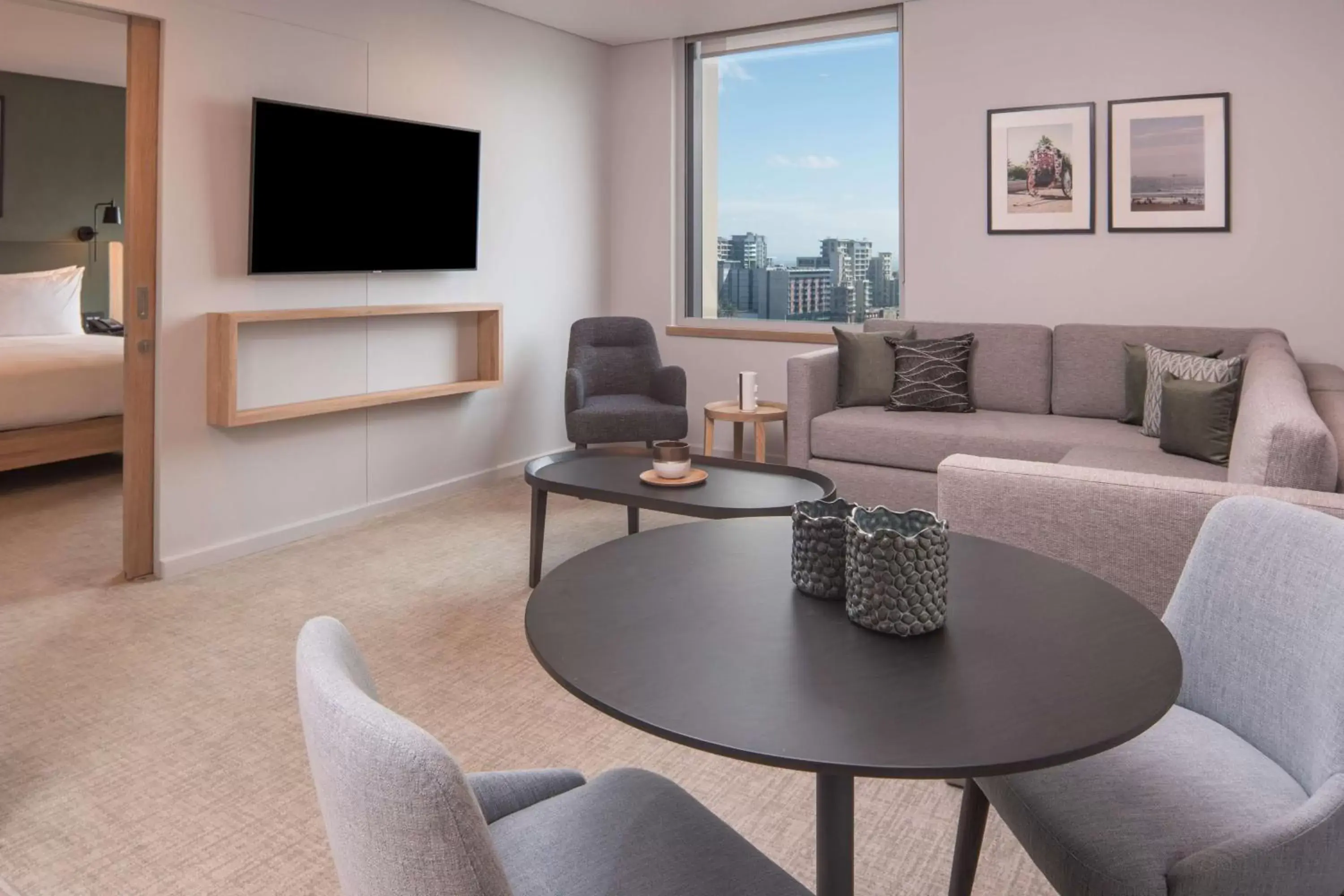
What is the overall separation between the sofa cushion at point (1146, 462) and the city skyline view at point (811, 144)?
210cm

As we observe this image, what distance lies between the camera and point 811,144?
5.66m

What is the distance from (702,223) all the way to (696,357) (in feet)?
2.82

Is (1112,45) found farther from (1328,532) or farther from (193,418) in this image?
(193,418)

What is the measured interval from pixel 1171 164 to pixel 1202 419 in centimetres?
157

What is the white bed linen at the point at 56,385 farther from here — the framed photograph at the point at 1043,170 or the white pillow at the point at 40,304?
the framed photograph at the point at 1043,170

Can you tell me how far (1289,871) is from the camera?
1.11 meters

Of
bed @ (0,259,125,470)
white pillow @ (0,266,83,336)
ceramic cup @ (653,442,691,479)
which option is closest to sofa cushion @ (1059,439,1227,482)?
ceramic cup @ (653,442,691,479)

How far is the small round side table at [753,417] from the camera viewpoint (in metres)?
Answer: 4.64

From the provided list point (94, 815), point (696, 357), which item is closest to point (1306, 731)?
point (94, 815)

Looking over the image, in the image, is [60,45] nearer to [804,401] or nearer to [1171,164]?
[804,401]

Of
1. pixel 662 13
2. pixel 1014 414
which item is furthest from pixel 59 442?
pixel 1014 414

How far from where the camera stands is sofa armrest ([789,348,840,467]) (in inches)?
177

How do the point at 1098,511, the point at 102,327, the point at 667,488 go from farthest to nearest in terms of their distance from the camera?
the point at 102,327 → the point at 667,488 → the point at 1098,511

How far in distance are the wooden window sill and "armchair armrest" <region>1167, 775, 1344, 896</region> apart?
4.33 metres
